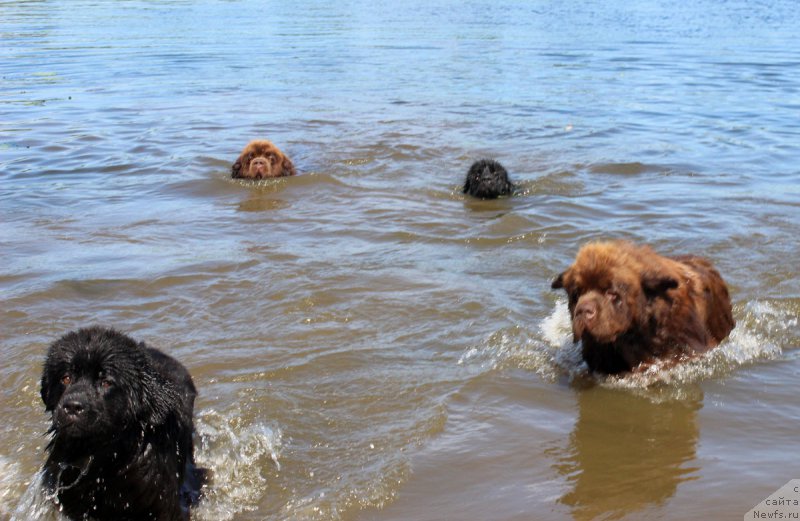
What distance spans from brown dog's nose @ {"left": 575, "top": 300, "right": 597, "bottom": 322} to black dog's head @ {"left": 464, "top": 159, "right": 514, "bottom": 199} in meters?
→ 5.42

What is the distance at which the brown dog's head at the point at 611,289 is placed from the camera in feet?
19.4

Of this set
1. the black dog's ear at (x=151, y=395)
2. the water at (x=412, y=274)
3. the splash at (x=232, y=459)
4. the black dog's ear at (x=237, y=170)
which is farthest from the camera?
the black dog's ear at (x=237, y=170)

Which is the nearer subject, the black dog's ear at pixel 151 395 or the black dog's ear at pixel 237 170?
the black dog's ear at pixel 151 395

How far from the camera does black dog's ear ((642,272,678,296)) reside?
607 centimetres

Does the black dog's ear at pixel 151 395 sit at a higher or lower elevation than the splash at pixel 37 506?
higher

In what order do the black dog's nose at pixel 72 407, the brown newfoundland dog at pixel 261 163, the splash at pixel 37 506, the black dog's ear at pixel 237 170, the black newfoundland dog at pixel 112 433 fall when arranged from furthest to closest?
the black dog's ear at pixel 237 170 < the brown newfoundland dog at pixel 261 163 < the splash at pixel 37 506 < the black newfoundland dog at pixel 112 433 < the black dog's nose at pixel 72 407

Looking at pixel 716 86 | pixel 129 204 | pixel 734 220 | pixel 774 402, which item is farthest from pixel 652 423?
pixel 716 86

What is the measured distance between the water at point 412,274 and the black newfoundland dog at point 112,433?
352 mm

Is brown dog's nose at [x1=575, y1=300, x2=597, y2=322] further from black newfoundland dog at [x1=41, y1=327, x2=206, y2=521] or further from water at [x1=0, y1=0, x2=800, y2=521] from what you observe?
black newfoundland dog at [x1=41, y1=327, x2=206, y2=521]

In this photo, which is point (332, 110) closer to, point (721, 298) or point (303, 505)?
point (721, 298)

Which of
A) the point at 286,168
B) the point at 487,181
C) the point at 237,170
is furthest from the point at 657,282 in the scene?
the point at 237,170

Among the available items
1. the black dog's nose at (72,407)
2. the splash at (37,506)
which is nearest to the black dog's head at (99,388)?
the black dog's nose at (72,407)

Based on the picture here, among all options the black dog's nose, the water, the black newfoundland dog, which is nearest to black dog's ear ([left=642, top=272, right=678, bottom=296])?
the water

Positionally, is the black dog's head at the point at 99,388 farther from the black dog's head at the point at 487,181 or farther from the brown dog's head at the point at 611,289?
the black dog's head at the point at 487,181
